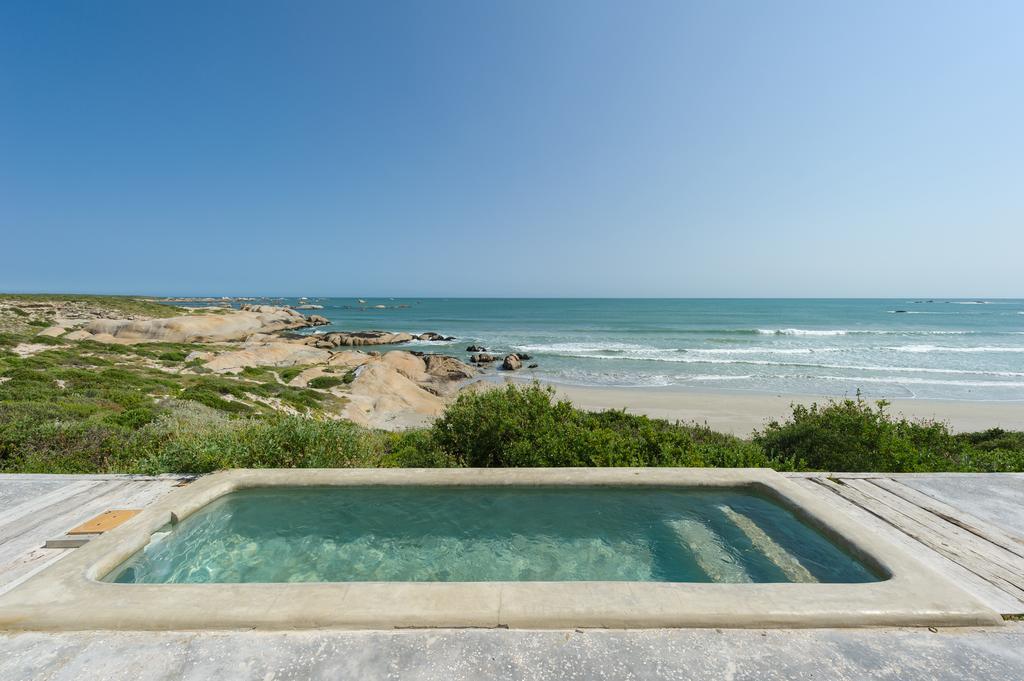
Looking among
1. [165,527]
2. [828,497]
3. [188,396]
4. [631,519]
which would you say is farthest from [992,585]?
[188,396]

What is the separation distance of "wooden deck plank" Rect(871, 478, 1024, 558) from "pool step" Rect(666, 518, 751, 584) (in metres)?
2.38

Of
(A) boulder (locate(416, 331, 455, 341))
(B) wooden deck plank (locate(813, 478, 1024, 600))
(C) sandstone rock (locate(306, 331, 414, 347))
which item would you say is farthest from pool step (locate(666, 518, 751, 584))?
(A) boulder (locate(416, 331, 455, 341))

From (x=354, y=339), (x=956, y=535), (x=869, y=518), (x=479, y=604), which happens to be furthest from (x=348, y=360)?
(x=956, y=535)

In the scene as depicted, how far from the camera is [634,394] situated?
22906 mm

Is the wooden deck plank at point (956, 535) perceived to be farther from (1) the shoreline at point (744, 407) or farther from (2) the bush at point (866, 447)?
(1) the shoreline at point (744, 407)

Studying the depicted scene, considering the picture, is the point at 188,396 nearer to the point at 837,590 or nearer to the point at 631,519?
the point at 631,519

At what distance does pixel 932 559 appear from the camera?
409cm

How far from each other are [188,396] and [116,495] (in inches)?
438

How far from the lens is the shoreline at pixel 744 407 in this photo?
54.9ft

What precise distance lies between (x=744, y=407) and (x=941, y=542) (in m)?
16.2

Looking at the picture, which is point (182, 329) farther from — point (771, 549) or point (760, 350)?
point (760, 350)

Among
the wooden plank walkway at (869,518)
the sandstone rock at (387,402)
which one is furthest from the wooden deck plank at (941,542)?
the sandstone rock at (387,402)

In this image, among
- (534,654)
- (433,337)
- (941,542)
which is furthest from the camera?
(433,337)

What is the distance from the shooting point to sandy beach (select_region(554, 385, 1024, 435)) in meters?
16.8
